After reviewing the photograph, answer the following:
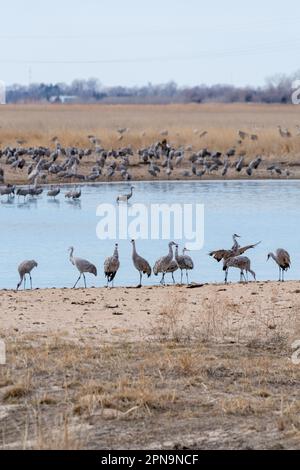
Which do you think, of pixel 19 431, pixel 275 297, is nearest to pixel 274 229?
pixel 275 297

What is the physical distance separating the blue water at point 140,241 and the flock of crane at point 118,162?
2.64 meters

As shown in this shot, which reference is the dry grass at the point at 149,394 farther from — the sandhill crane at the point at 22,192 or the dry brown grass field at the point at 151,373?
the sandhill crane at the point at 22,192

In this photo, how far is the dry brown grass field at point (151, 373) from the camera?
739 centimetres

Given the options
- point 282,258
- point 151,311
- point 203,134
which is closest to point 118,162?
point 203,134

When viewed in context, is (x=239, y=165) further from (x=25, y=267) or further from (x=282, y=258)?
(x=25, y=267)

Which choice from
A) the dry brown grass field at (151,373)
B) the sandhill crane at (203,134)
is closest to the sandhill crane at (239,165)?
the sandhill crane at (203,134)

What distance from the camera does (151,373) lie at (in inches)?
355

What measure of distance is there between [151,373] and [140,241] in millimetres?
10372

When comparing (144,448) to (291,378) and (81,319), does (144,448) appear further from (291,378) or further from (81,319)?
(81,319)

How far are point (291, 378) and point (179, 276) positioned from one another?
25.2 feet

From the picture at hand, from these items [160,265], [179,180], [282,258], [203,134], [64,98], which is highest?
Result: [203,134]

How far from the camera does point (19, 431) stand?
7.48 m

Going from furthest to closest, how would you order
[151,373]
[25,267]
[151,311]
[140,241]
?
[140,241]
[25,267]
[151,311]
[151,373]

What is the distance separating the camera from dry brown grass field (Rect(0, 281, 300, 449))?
24.2ft
